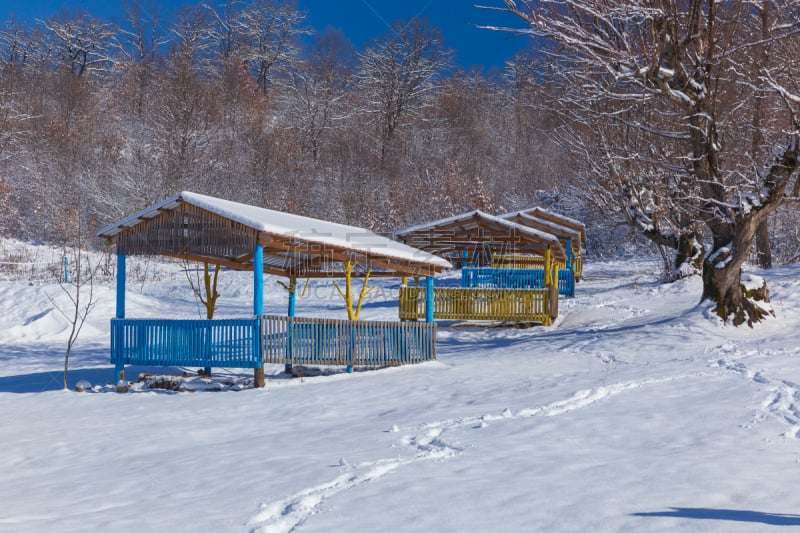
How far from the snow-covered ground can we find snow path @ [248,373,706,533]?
0.03 metres

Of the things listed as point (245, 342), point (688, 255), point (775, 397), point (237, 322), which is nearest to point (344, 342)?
point (245, 342)

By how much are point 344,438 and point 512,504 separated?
141 inches

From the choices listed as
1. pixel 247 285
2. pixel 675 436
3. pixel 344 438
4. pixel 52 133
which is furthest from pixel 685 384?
pixel 52 133

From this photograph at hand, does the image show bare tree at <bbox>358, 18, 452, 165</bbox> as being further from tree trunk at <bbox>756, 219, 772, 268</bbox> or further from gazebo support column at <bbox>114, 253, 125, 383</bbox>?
gazebo support column at <bbox>114, 253, 125, 383</bbox>

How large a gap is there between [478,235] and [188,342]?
39.6 ft

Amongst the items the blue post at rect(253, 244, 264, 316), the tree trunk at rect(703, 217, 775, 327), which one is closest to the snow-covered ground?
the tree trunk at rect(703, 217, 775, 327)

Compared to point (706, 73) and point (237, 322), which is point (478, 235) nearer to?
point (706, 73)

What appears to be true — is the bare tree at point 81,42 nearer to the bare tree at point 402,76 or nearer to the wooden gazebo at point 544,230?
the bare tree at point 402,76

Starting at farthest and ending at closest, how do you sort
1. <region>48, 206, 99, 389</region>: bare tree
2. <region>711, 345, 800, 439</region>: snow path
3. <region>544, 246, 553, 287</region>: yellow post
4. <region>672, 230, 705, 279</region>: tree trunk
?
<region>672, 230, 705, 279</region>: tree trunk
<region>544, 246, 553, 287</region>: yellow post
<region>48, 206, 99, 389</region>: bare tree
<region>711, 345, 800, 439</region>: snow path

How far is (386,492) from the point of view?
6363 millimetres

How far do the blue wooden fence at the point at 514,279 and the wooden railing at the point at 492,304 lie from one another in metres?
4.14

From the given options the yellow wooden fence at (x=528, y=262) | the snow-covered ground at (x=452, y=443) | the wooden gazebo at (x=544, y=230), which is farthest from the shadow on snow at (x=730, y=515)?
the yellow wooden fence at (x=528, y=262)

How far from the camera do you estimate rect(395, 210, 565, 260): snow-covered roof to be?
886 inches

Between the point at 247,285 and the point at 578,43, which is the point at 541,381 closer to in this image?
the point at 578,43
